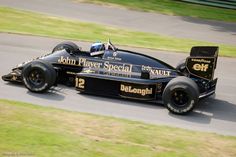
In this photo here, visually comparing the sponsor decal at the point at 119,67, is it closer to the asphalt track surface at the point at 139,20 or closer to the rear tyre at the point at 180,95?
the rear tyre at the point at 180,95

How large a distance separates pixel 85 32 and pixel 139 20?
15.1 feet

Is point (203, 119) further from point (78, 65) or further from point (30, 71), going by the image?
point (30, 71)

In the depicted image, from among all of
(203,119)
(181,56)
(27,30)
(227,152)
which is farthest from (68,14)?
(227,152)

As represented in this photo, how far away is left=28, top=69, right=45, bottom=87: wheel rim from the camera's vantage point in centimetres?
1135

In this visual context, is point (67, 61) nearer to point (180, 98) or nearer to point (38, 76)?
point (38, 76)

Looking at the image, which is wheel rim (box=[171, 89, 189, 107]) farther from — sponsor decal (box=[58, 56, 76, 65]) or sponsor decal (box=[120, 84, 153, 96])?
sponsor decal (box=[58, 56, 76, 65])

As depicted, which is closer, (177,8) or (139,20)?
(139,20)

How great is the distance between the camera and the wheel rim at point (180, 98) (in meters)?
10.6

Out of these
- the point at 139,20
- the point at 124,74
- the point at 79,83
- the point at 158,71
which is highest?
the point at 139,20

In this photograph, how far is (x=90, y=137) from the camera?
27.8ft

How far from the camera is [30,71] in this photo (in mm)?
11391

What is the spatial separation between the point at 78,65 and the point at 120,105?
1499mm

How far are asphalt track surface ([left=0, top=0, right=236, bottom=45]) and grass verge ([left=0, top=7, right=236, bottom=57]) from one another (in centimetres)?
127

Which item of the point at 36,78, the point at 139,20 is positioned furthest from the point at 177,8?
the point at 36,78
